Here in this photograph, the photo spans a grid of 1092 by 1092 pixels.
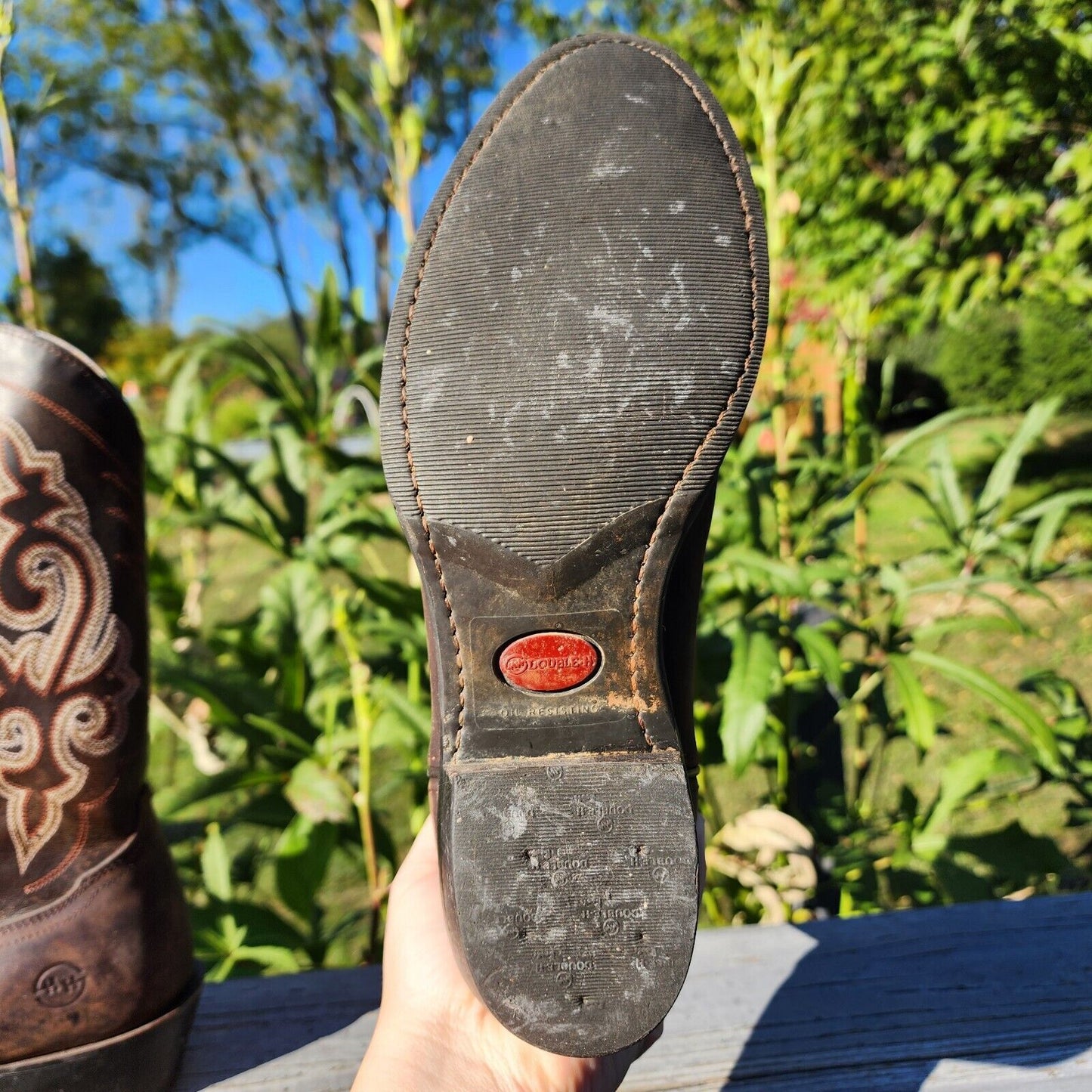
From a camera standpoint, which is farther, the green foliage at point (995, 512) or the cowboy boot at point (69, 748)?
the green foliage at point (995, 512)

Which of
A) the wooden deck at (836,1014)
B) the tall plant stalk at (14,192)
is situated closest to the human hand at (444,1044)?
the wooden deck at (836,1014)

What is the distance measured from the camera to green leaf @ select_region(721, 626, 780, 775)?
0.96m

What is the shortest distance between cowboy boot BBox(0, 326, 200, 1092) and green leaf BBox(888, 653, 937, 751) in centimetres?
85

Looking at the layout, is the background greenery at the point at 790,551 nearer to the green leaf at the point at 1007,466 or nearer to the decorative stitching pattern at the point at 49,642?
the green leaf at the point at 1007,466

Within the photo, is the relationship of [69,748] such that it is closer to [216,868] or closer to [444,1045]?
[444,1045]

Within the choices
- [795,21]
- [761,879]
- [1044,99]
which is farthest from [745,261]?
[795,21]

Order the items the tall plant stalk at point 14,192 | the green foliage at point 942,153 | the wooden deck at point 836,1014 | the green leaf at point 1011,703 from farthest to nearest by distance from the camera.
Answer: the green foliage at point 942,153
the tall plant stalk at point 14,192
the green leaf at point 1011,703
the wooden deck at point 836,1014

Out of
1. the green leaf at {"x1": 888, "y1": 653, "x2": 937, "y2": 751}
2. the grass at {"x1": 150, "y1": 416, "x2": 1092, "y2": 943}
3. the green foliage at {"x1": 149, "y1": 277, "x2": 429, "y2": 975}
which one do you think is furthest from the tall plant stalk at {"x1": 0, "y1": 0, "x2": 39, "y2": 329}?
the green leaf at {"x1": 888, "y1": 653, "x2": 937, "y2": 751}

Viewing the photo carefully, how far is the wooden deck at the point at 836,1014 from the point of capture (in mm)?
699

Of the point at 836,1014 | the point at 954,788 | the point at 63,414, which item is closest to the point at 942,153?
the point at 954,788

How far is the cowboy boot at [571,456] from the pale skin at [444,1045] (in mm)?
84

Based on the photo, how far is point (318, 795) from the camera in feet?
3.48

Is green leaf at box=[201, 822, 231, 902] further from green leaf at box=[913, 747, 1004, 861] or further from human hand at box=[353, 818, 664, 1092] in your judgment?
green leaf at box=[913, 747, 1004, 861]

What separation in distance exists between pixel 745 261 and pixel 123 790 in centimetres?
63
